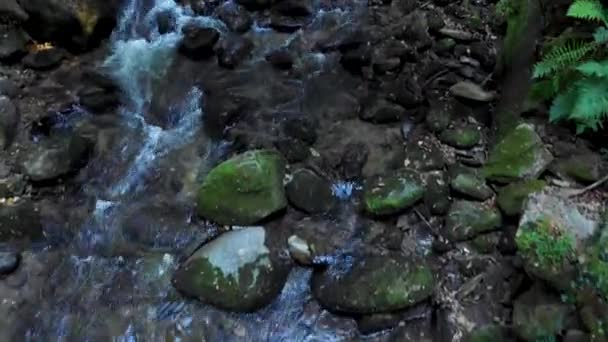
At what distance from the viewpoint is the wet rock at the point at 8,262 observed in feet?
16.0

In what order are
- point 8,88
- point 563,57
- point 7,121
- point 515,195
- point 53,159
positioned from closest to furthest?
point 563,57, point 515,195, point 53,159, point 7,121, point 8,88

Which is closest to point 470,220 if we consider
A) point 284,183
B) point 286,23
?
point 284,183

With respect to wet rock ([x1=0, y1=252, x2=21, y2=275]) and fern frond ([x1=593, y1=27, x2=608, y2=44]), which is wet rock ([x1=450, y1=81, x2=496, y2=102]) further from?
wet rock ([x1=0, y1=252, x2=21, y2=275])

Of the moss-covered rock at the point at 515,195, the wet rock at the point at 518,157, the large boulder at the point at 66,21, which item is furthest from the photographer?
the large boulder at the point at 66,21

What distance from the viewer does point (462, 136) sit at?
529cm

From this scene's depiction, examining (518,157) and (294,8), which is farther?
(294,8)

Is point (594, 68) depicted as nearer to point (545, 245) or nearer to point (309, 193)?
point (545, 245)

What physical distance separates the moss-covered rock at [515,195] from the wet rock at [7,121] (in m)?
4.74

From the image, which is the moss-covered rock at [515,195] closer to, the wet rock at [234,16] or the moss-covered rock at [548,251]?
the moss-covered rock at [548,251]

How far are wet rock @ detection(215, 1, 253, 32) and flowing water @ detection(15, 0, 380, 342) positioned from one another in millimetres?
125

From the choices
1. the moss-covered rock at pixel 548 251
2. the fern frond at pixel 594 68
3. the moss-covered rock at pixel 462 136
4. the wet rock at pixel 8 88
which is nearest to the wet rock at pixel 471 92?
the moss-covered rock at pixel 462 136

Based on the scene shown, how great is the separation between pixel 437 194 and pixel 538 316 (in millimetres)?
1430

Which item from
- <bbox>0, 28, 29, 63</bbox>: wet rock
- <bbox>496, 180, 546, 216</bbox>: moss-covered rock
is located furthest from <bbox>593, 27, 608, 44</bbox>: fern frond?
<bbox>0, 28, 29, 63</bbox>: wet rock

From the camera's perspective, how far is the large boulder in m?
6.66
